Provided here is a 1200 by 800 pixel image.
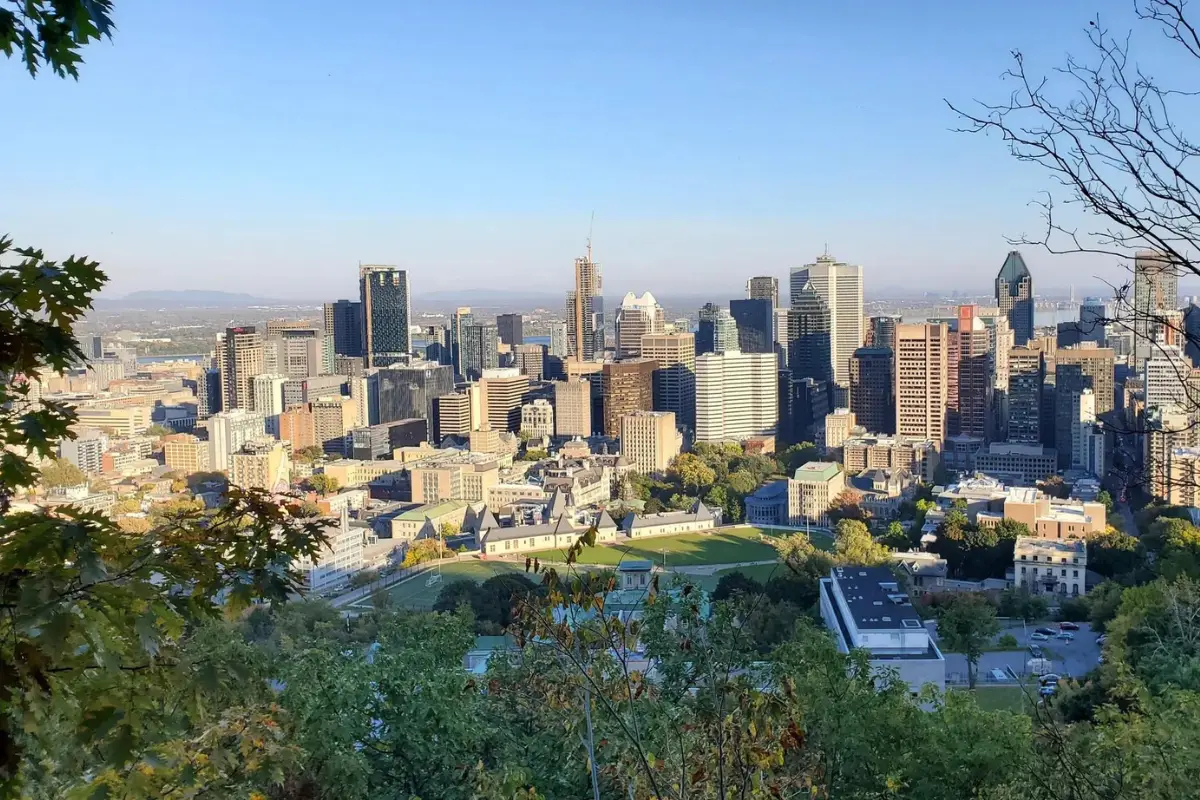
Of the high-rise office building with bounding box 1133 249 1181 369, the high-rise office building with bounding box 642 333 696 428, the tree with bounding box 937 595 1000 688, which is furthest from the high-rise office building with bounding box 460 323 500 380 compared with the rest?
the high-rise office building with bounding box 1133 249 1181 369

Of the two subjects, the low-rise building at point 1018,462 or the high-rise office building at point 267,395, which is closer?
the low-rise building at point 1018,462

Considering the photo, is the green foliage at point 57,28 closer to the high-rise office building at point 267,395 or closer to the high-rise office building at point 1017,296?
the high-rise office building at point 267,395

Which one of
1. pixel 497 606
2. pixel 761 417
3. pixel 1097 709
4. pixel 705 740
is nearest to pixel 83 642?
pixel 705 740

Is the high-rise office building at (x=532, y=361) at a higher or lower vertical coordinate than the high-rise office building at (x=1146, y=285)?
lower

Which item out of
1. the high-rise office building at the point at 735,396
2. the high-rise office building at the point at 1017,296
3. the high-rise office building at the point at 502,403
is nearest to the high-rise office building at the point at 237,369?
the high-rise office building at the point at 502,403

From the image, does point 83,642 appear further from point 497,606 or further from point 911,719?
point 497,606

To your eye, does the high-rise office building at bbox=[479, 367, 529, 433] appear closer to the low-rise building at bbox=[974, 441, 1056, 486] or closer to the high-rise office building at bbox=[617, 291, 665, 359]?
the high-rise office building at bbox=[617, 291, 665, 359]
